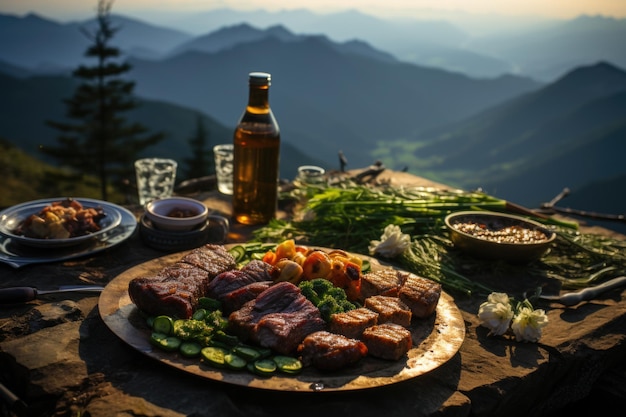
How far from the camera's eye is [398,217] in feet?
17.1

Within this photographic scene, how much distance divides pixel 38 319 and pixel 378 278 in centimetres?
228

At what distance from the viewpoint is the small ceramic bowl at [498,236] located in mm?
4586

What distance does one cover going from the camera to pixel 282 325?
275cm

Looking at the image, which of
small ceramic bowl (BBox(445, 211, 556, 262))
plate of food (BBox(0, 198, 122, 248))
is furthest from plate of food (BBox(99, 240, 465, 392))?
Result: small ceramic bowl (BBox(445, 211, 556, 262))

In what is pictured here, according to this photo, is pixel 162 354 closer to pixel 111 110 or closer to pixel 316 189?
pixel 316 189

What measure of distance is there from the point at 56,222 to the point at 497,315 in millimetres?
3533

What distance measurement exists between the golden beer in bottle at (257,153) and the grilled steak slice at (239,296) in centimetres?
212

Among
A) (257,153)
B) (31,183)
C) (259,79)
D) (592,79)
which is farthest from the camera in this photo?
(592,79)

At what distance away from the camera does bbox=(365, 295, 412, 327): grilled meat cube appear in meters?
3.11

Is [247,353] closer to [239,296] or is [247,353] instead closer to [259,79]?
[239,296]

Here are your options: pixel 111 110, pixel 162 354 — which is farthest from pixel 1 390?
pixel 111 110

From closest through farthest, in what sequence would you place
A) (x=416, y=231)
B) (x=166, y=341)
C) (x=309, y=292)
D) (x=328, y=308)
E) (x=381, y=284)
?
(x=166, y=341), (x=328, y=308), (x=309, y=292), (x=381, y=284), (x=416, y=231)

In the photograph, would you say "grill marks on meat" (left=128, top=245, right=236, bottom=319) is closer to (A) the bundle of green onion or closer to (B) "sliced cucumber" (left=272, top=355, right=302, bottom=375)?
(B) "sliced cucumber" (left=272, top=355, right=302, bottom=375)

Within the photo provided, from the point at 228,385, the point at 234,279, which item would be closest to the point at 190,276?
the point at 234,279
